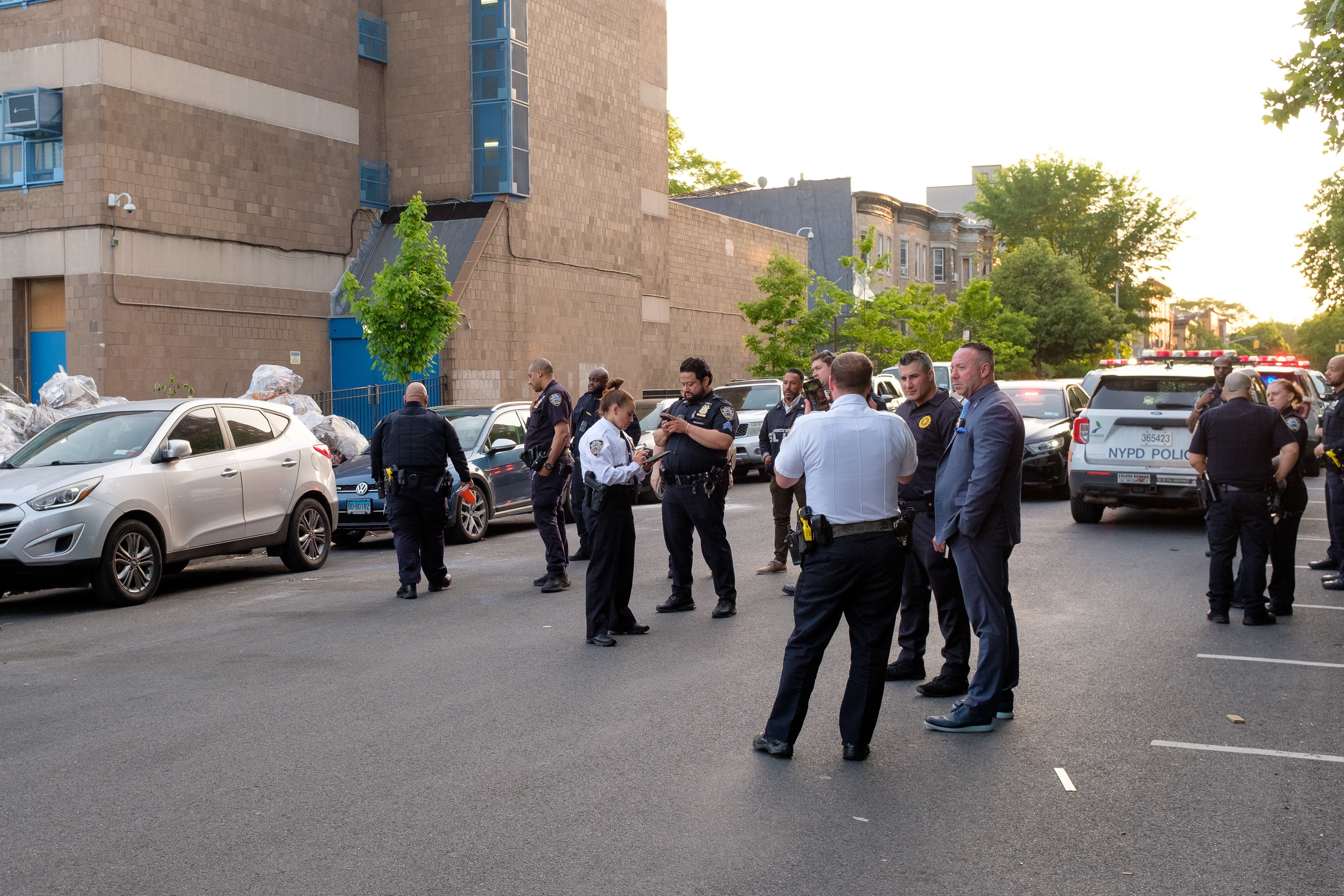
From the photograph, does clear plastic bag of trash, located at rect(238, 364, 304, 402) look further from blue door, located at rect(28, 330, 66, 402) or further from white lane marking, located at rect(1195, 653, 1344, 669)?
white lane marking, located at rect(1195, 653, 1344, 669)

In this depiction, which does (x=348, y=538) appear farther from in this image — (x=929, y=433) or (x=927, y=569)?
(x=927, y=569)

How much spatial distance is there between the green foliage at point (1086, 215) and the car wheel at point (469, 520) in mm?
52186

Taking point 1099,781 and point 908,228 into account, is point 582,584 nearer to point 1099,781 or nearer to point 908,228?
point 1099,781

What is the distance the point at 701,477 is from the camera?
9.60 metres

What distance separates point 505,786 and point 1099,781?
2.54m

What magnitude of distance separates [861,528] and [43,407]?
15.0 metres

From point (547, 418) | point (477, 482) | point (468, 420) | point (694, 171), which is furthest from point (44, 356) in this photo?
point (694, 171)

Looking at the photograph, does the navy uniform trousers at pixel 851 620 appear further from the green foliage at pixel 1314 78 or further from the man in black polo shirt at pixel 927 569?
the green foliage at pixel 1314 78

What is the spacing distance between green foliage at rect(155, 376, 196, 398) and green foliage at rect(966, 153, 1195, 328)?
4728 centimetres

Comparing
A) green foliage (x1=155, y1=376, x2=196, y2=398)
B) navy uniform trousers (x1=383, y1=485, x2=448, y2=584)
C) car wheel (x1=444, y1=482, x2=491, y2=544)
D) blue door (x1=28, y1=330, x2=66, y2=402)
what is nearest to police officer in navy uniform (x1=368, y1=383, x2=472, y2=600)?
navy uniform trousers (x1=383, y1=485, x2=448, y2=584)

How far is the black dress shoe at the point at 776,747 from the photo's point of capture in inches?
227

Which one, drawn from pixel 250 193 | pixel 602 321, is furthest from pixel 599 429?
pixel 602 321

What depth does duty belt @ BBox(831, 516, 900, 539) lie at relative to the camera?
5.73m

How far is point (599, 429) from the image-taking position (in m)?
8.88
